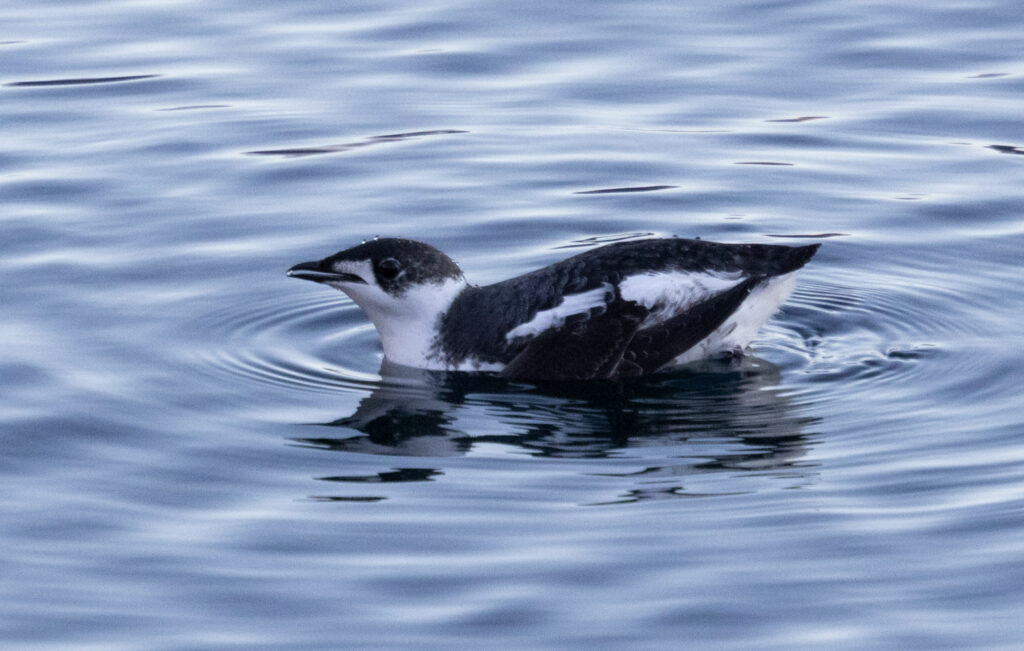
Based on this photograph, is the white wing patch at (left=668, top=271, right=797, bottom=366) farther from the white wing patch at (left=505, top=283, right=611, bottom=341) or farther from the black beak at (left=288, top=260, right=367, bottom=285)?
the black beak at (left=288, top=260, right=367, bottom=285)

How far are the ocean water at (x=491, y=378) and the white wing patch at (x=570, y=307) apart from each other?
39cm

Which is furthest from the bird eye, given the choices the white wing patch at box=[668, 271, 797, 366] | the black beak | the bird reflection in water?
the white wing patch at box=[668, 271, 797, 366]

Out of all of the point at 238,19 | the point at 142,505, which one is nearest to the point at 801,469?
the point at 142,505

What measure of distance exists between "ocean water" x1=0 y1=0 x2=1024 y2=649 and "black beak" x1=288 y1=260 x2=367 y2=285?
562mm

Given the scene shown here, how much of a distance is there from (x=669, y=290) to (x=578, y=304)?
0.55 meters

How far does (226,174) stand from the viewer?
588 inches

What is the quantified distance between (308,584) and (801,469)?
8.76 feet

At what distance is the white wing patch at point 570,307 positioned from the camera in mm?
10844

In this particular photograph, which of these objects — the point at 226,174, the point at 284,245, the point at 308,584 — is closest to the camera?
the point at 308,584

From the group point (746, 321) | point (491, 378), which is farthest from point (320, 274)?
point (746, 321)

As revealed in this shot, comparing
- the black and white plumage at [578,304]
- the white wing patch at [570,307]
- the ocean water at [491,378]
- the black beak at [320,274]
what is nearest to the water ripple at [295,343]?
the ocean water at [491,378]

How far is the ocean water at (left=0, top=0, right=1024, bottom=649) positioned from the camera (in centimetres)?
810

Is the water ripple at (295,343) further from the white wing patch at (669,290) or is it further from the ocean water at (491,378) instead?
the white wing patch at (669,290)

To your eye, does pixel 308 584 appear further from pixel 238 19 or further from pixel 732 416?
pixel 238 19
